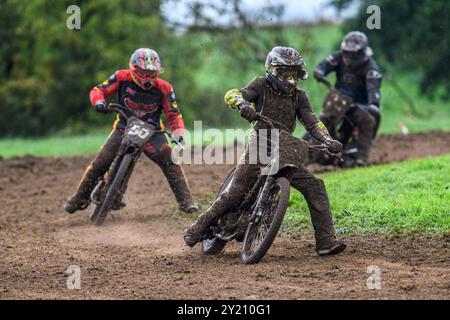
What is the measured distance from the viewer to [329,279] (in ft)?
29.6

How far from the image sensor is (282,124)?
10.5 m

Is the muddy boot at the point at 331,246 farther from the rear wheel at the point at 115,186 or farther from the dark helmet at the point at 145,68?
the dark helmet at the point at 145,68

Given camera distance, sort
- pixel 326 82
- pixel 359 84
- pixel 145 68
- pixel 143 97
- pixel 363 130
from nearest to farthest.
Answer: pixel 145 68 → pixel 143 97 → pixel 326 82 → pixel 363 130 → pixel 359 84

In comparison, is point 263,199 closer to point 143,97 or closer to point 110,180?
point 110,180

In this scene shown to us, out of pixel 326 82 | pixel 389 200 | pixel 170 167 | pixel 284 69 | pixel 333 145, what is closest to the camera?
pixel 333 145

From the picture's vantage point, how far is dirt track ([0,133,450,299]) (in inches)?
342

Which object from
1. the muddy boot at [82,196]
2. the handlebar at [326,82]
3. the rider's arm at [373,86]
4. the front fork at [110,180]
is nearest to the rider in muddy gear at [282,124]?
the front fork at [110,180]

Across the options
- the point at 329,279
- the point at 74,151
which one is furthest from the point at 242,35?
the point at 329,279

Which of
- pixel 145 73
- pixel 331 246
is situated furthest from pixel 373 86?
pixel 331 246

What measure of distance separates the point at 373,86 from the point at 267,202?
7240 millimetres

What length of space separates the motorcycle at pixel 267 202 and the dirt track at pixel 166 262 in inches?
8.8

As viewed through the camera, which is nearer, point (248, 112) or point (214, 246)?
point (248, 112)

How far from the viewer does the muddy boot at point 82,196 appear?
1391 centimetres

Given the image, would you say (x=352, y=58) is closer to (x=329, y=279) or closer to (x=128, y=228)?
(x=128, y=228)
